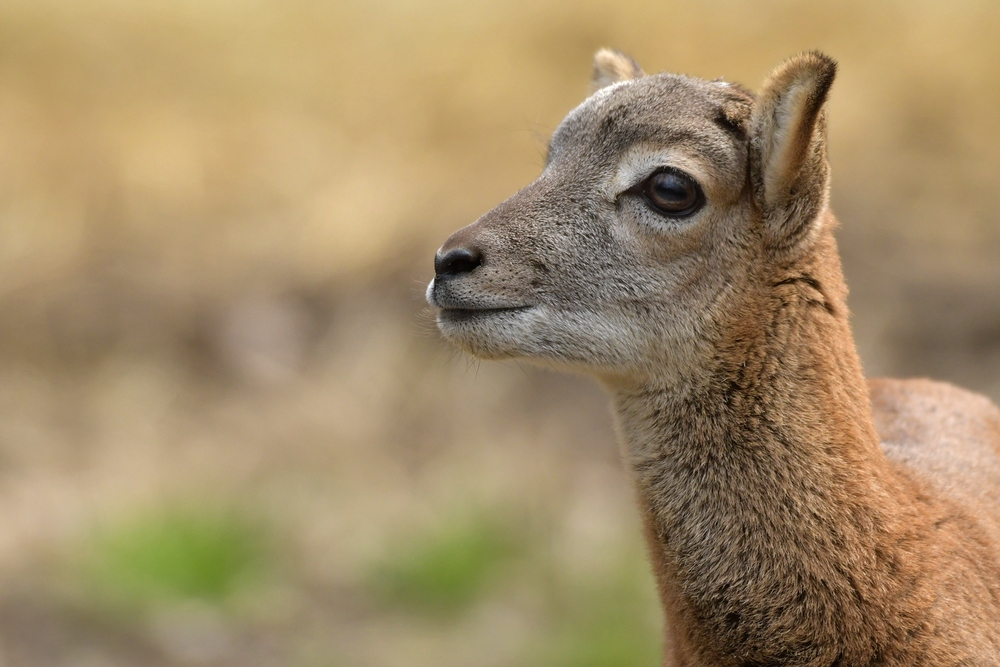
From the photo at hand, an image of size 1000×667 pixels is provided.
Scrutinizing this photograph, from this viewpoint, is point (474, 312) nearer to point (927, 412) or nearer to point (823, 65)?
point (823, 65)

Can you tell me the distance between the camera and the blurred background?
26.5ft

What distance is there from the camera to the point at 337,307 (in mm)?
10328

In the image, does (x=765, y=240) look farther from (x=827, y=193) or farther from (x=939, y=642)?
(x=939, y=642)

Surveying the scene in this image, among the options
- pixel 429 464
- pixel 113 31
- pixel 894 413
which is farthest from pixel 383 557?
pixel 113 31

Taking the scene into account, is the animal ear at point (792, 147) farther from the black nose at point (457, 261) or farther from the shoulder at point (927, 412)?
the shoulder at point (927, 412)

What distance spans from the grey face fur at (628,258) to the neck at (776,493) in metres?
0.14

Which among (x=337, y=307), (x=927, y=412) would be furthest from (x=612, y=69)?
(x=337, y=307)

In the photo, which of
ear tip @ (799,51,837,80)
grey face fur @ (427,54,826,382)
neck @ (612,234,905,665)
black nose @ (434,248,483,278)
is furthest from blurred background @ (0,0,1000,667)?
ear tip @ (799,51,837,80)

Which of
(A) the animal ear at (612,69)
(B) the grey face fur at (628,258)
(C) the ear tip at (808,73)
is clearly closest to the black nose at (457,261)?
(B) the grey face fur at (628,258)

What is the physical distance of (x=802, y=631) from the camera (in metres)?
3.62

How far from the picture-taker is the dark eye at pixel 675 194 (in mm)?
3916

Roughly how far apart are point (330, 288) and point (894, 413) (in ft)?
20.9

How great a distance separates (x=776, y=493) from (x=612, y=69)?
2103 mm

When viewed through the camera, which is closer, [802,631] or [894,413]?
[802,631]
